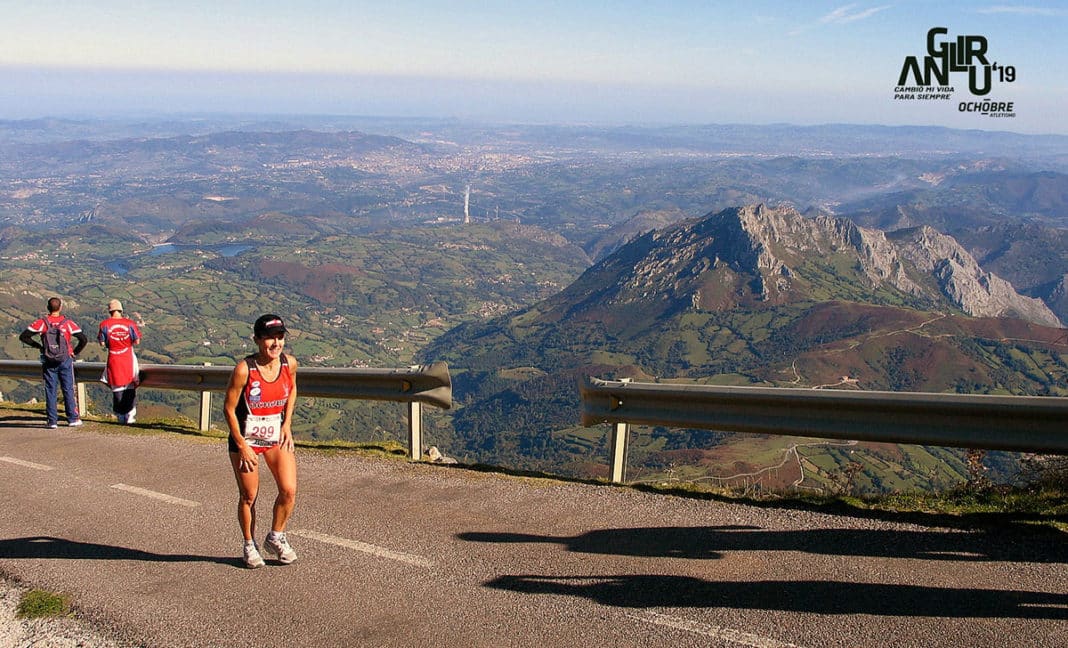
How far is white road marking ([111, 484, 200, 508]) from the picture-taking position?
8.94 metres

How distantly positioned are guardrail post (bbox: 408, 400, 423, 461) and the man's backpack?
26.3 ft

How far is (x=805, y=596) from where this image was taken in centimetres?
555

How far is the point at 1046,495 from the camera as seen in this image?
7.42 metres

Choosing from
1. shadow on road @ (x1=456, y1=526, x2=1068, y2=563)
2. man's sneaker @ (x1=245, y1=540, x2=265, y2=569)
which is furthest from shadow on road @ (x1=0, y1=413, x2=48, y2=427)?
shadow on road @ (x1=456, y1=526, x2=1068, y2=563)

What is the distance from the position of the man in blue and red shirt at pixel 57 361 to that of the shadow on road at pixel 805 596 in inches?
472

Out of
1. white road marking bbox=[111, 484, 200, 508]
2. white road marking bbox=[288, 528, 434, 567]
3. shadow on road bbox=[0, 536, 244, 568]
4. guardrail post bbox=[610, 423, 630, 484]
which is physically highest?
guardrail post bbox=[610, 423, 630, 484]

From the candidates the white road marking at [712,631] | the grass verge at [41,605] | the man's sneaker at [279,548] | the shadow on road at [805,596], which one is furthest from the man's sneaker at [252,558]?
the white road marking at [712,631]

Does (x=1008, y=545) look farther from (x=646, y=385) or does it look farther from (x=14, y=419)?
(x=14, y=419)

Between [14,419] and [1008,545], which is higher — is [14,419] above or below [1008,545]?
below

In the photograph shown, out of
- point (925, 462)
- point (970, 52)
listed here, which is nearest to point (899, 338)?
point (925, 462)

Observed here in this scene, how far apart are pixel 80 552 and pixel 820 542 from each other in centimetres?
665

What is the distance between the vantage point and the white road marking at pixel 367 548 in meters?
6.68

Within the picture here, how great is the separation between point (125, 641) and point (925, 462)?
12642cm

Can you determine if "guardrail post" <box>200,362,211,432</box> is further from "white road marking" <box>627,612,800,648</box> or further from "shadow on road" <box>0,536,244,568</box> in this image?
"white road marking" <box>627,612,800,648</box>
